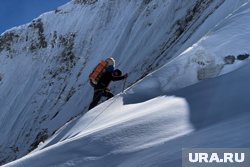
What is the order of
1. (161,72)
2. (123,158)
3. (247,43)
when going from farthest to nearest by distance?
1. (161,72)
2. (247,43)
3. (123,158)

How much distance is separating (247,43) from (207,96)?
194 centimetres

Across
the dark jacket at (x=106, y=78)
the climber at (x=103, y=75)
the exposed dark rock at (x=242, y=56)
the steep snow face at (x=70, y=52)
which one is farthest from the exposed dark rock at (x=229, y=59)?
the steep snow face at (x=70, y=52)

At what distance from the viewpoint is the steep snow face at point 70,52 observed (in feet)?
112

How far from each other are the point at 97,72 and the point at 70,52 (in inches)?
1535

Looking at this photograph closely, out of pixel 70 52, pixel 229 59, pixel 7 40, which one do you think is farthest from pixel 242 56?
pixel 7 40

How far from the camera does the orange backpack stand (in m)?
12.2

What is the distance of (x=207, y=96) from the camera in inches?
285

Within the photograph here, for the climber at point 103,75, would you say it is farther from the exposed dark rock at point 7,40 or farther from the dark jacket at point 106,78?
the exposed dark rock at point 7,40

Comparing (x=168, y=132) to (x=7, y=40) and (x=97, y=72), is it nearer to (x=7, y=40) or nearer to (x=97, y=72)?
(x=97, y=72)

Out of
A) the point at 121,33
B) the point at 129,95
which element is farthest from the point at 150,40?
the point at 129,95

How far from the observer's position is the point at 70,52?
50781mm

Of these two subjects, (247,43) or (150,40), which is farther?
(150,40)

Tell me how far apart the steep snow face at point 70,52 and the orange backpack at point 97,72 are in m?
12.0

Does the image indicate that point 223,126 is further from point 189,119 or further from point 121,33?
point 121,33
